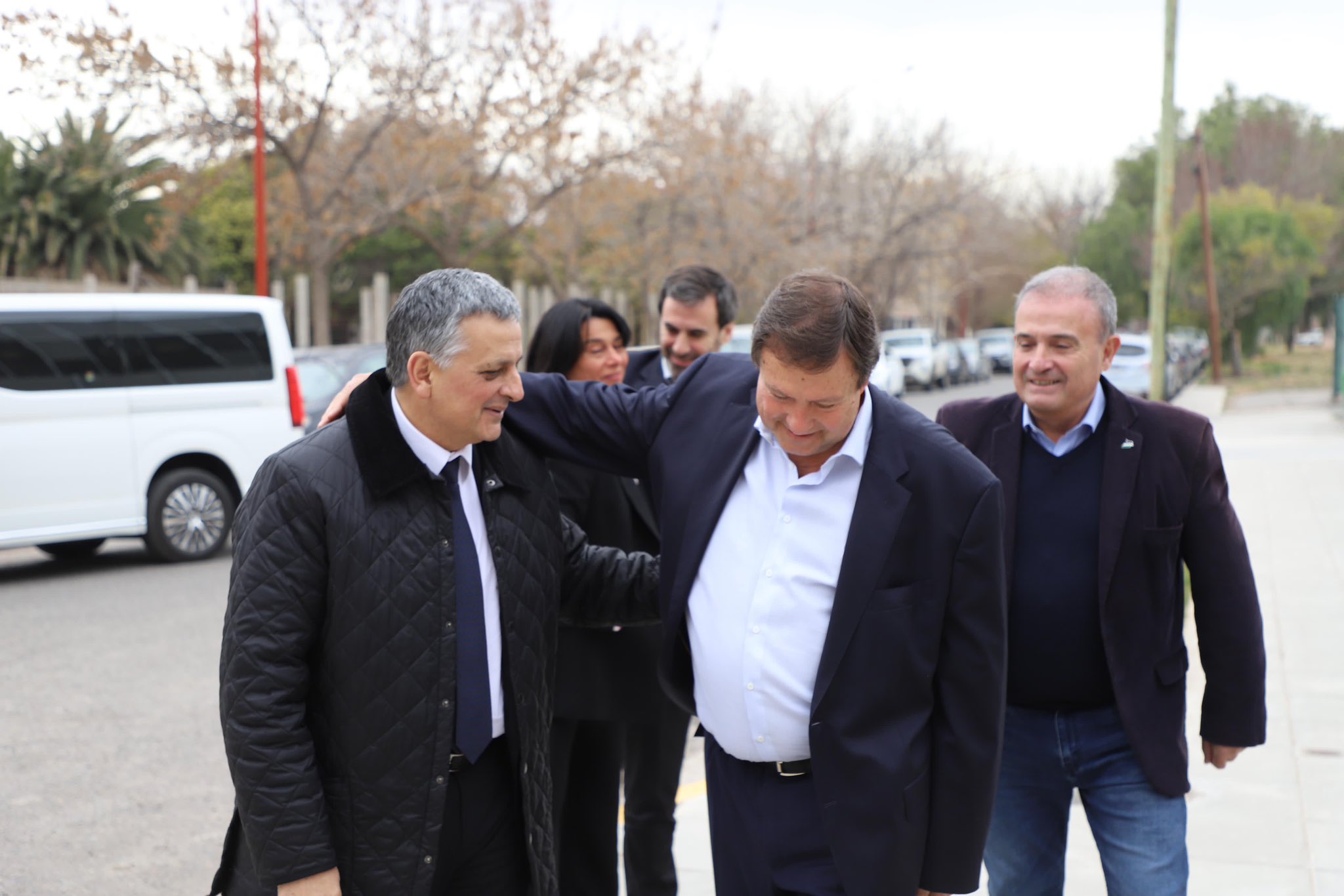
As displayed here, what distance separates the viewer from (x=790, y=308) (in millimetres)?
2256

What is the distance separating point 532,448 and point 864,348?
2.72 feet

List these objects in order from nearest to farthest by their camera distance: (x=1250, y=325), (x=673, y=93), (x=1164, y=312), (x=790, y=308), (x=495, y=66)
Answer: (x=790, y=308) → (x=1164, y=312) → (x=495, y=66) → (x=673, y=93) → (x=1250, y=325)

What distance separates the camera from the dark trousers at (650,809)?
3.93 meters

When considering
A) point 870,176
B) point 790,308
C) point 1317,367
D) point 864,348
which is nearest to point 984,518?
point 864,348

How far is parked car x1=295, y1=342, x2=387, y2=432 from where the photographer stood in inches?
502

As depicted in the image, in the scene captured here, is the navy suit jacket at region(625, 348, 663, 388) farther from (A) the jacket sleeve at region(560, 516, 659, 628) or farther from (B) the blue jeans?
(B) the blue jeans

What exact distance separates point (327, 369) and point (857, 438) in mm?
11803

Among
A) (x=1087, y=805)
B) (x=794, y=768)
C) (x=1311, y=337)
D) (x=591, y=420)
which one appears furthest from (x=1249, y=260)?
(x=1311, y=337)

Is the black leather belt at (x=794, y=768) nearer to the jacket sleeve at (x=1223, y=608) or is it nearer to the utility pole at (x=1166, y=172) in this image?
the jacket sleeve at (x=1223, y=608)

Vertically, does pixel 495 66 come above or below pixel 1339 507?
above

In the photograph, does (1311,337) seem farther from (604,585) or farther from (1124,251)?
(604,585)

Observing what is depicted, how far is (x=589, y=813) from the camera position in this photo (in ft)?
12.5

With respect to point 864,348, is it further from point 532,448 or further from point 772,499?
point 532,448

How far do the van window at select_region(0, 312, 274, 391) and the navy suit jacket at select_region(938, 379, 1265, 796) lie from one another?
870 centimetres
